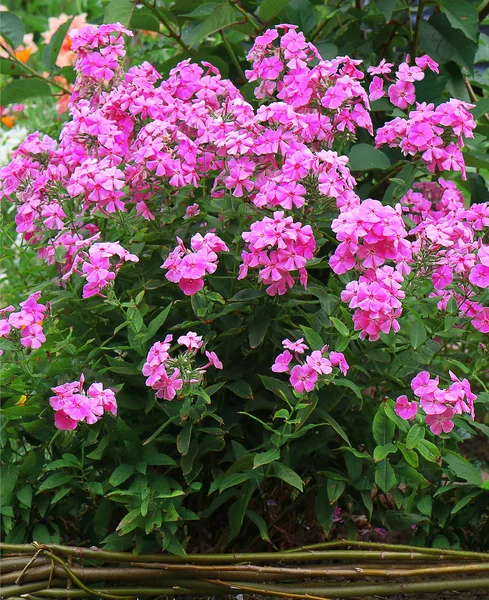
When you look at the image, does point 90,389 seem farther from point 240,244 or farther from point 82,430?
point 240,244

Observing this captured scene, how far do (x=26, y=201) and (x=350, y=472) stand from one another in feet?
1.92

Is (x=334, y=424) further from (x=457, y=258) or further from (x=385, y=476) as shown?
(x=457, y=258)

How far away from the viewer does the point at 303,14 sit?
4.73 feet

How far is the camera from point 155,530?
1.07 m

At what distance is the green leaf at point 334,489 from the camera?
3.55ft

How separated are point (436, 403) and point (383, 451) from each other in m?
0.09

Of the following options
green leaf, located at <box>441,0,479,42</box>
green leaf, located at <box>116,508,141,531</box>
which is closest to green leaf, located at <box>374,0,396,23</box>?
green leaf, located at <box>441,0,479,42</box>

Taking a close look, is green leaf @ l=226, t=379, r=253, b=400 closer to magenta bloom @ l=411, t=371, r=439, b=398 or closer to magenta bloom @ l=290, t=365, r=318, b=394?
magenta bloom @ l=290, t=365, r=318, b=394

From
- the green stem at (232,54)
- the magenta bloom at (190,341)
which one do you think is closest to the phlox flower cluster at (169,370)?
the magenta bloom at (190,341)

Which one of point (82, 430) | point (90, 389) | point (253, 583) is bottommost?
point (253, 583)

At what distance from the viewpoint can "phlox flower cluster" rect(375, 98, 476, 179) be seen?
114cm

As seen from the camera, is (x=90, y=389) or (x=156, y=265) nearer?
(x=90, y=389)

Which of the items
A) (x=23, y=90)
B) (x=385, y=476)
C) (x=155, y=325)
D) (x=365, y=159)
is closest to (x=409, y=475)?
(x=385, y=476)

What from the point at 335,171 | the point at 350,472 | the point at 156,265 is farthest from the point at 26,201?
the point at 350,472
